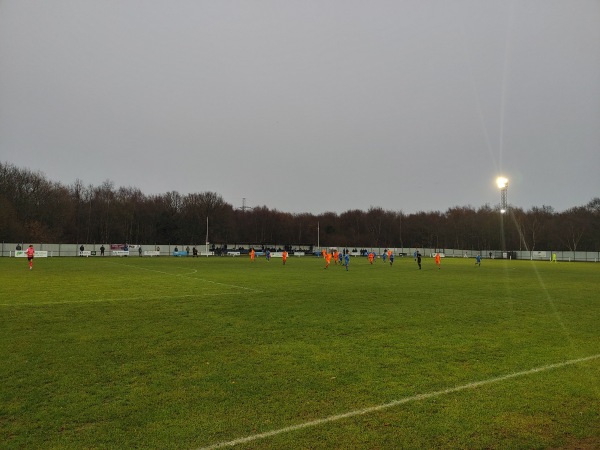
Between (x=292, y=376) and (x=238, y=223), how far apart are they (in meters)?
114

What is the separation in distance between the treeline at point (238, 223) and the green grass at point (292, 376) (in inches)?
2683

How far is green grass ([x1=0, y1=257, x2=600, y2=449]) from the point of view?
4.78m

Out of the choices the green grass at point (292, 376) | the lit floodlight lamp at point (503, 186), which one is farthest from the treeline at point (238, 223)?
the green grass at point (292, 376)

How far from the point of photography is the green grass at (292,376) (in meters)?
4.78

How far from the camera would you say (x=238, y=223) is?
119125 millimetres

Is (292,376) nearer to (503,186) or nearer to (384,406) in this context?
(384,406)

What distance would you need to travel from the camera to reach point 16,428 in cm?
482

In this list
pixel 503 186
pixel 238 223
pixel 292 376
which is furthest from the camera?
pixel 238 223

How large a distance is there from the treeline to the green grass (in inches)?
2683

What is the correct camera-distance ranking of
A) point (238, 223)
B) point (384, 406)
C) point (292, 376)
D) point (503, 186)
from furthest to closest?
point (238, 223), point (503, 186), point (292, 376), point (384, 406)

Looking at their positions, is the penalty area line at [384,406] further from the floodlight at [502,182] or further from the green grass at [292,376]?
the floodlight at [502,182]

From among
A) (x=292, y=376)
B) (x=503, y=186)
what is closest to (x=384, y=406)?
(x=292, y=376)

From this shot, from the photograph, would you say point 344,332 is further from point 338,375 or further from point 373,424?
point 373,424

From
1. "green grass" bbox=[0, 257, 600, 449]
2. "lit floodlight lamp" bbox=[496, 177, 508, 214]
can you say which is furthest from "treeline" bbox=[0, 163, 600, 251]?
"green grass" bbox=[0, 257, 600, 449]
